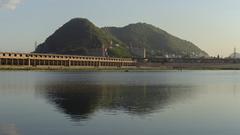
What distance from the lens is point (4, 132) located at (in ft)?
66.7

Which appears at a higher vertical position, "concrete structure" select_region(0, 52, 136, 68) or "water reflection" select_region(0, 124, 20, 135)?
"concrete structure" select_region(0, 52, 136, 68)

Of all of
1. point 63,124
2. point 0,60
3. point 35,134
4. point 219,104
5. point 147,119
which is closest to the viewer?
point 35,134

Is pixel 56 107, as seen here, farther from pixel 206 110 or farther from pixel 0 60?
pixel 0 60

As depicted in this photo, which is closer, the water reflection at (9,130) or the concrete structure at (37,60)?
the water reflection at (9,130)

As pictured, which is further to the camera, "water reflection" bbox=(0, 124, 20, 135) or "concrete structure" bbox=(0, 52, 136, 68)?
"concrete structure" bbox=(0, 52, 136, 68)

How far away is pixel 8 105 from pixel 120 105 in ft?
27.2

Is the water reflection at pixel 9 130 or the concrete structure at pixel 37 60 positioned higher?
the concrete structure at pixel 37 60

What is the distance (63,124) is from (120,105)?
34.9 feet

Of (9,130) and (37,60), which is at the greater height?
(37,60)

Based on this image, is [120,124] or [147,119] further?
[147,119]

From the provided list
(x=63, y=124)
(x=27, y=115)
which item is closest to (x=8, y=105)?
(x=27, y=115)

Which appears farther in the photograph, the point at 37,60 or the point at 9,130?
the point at 37,60

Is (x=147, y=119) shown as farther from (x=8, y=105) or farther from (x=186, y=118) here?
(x=8, y=105)

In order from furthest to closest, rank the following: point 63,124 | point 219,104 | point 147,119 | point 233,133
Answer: point 219,104, point 147,119, point 63,124, point 233,133
